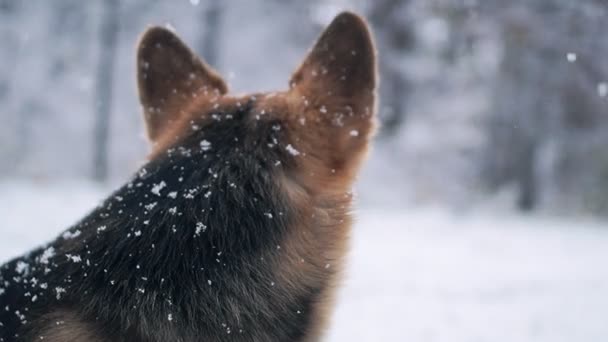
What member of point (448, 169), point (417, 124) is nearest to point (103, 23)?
Result: point (417, 124)

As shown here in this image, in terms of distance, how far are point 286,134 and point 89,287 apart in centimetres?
88

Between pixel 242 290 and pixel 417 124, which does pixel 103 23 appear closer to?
pixel 417 124

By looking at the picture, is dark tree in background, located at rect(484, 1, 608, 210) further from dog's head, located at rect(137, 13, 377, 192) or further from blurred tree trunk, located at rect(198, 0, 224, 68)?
dog's head, located at rect(137, 13, 377, 192)

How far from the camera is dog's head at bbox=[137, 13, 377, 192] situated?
2.11 metres

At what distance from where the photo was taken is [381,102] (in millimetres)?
25797

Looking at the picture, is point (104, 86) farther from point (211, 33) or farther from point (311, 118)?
point (311, 118)

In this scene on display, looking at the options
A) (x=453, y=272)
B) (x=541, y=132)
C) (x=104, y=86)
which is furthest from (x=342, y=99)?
(x=104, y=86)

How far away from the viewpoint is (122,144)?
28109 mm

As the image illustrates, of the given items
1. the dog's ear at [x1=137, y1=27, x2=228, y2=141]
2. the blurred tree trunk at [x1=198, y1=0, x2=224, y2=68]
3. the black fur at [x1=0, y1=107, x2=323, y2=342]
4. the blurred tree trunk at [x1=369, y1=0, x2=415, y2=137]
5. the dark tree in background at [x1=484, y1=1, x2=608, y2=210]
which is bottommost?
the black fur at [x1=0, y1=107, x2=323, y2=342]

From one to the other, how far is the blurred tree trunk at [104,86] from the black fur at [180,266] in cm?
2427

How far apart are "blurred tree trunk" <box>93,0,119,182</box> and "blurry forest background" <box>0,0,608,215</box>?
63 mm

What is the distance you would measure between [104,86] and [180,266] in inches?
A: 1012

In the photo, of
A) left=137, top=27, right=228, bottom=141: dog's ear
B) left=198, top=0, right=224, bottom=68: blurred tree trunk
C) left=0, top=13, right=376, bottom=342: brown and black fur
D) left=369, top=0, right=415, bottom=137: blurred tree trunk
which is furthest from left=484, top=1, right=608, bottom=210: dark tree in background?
left=0, top=13, right=376, bottom=342: brown and black fur

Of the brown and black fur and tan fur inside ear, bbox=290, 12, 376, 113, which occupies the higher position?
tan fur inside ear, bbox=290, 12, 376, 113
